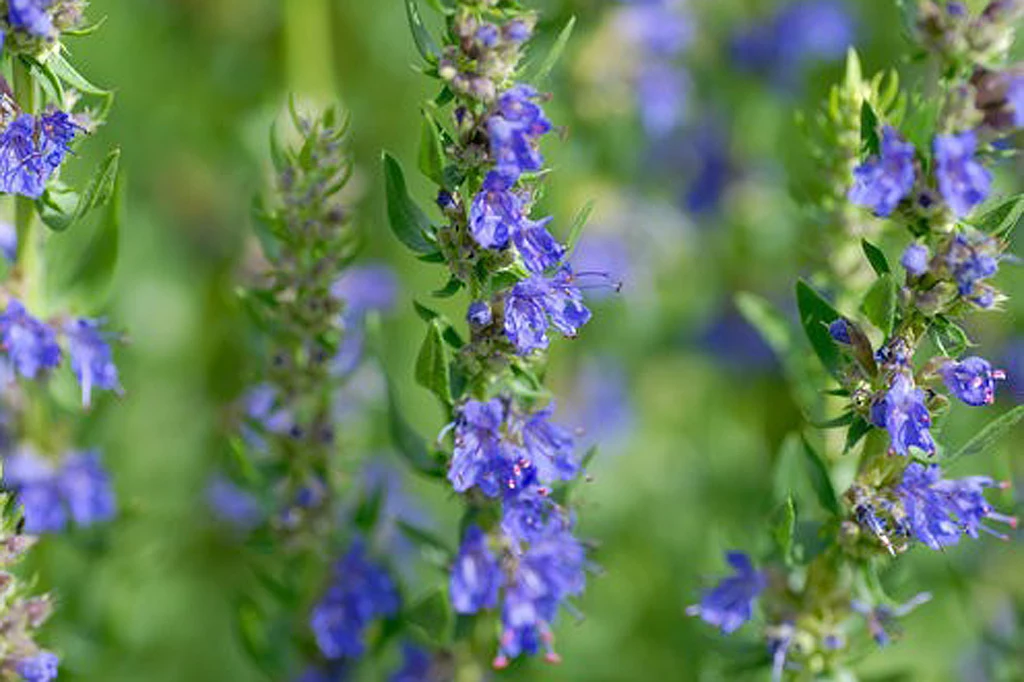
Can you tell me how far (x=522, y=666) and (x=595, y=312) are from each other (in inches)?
86.3

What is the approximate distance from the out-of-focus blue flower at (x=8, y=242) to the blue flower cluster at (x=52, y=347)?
0.22m

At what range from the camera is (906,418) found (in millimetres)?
2922

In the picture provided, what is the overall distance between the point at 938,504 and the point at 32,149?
2.04 meters

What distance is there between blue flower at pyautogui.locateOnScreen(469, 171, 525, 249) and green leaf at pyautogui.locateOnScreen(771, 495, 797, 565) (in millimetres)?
824

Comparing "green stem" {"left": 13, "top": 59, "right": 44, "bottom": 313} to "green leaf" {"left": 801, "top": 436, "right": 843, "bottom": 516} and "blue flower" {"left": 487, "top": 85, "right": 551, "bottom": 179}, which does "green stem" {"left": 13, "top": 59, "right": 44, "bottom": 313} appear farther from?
"green leaf" {"left": 801, "top": 436, "right": 843, "bottom": 516}

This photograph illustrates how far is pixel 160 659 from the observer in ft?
17.7

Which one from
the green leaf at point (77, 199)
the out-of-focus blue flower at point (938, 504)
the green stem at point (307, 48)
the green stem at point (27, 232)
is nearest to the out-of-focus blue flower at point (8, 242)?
the green stem at point (27, 232)

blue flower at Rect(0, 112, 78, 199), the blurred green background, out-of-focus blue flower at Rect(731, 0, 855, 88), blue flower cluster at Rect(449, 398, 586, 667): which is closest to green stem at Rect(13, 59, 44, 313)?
blue flower at Rect(0, 112, 78, 199)

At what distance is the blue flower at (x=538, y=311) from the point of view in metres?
2.97

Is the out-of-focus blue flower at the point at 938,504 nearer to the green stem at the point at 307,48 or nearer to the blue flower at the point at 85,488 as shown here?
the blue flower at the point at 85,488

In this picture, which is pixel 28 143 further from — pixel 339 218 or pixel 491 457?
Result: pixel 491 457

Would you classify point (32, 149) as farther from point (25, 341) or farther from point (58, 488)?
point (58, 488)

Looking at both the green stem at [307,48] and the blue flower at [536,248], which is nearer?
the blue flower at [536,248]

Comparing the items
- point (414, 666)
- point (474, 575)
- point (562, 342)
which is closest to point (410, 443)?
point (474, 575)
